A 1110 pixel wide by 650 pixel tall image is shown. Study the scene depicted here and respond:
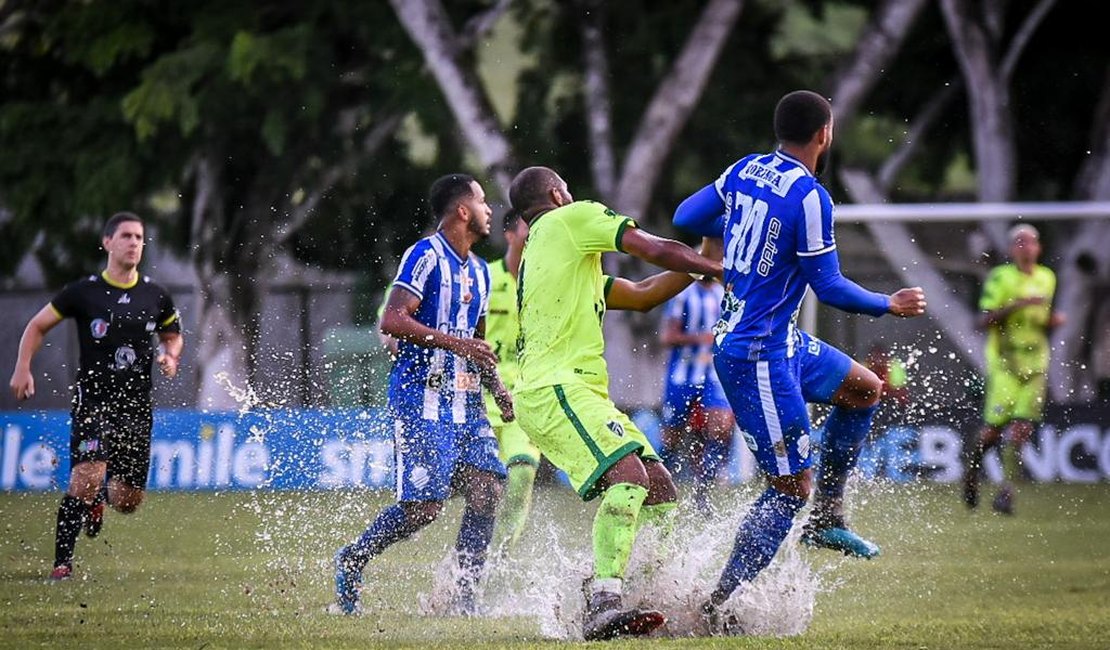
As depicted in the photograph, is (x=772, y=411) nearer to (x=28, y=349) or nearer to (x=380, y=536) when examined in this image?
(x=380, y=536)

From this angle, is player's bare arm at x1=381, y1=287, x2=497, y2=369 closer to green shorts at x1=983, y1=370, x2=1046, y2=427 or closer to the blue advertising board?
green shorts at x1=983, y1=370, x2=1046, y2=427

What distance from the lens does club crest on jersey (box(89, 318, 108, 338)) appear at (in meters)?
10.6

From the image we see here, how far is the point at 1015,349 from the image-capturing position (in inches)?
561

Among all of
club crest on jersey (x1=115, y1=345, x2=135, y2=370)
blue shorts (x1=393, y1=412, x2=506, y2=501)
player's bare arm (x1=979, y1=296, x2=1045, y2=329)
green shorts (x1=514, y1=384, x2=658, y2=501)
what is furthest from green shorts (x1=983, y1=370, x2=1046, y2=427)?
green shorts (x1=514, y1=384, x2=658, y2=501)

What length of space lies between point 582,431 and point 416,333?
44.9 inches

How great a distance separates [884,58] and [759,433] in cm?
1320

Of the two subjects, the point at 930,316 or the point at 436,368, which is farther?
the point at 930,316

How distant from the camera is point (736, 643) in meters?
7.00

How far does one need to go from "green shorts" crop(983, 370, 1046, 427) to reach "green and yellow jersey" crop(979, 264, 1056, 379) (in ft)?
0.86

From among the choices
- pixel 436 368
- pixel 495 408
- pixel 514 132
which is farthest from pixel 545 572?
pixel 514 132

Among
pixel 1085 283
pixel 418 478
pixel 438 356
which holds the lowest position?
pixel 418 478

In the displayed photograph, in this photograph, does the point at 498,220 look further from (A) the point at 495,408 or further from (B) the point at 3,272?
(A) the point at 495,408

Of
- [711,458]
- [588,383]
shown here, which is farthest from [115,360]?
[588,383]

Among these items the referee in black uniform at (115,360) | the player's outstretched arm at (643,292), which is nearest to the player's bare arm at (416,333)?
the player's outstretched arm at (643,292)
